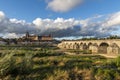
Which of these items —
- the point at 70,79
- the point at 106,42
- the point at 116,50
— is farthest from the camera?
the point at 106,42

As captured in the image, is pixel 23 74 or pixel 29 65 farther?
pixel 29 65

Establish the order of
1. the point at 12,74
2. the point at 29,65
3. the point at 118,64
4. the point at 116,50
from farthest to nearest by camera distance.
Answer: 1. the point at 116,50
2. the point at 118,64
3. the point at 29,65
4. the point at 12,74

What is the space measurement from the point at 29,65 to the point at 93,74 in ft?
15.0

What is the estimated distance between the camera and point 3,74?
12.5 meters

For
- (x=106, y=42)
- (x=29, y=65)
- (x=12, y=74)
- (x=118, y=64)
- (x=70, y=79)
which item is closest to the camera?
(x=70, y=79)

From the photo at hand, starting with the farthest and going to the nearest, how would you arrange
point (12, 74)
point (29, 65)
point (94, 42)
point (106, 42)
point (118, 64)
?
point (94, 42), point (106, 42), point (118, 64), point (29, 65), point (12, 74)

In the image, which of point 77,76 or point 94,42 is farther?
point 94,42

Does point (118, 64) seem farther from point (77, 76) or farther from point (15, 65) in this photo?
point (15, 65)

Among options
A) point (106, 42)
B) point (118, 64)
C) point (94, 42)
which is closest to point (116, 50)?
point (106, 42)

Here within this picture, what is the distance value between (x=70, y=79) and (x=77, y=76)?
84 cm

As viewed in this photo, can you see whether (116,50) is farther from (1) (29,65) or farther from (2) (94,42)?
(1) (29,65)

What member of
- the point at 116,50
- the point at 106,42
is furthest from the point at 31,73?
the point at 106,42

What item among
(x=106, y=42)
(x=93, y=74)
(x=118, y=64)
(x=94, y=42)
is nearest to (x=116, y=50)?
(x=106, y=42)

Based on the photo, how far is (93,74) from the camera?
1309 centimetres
